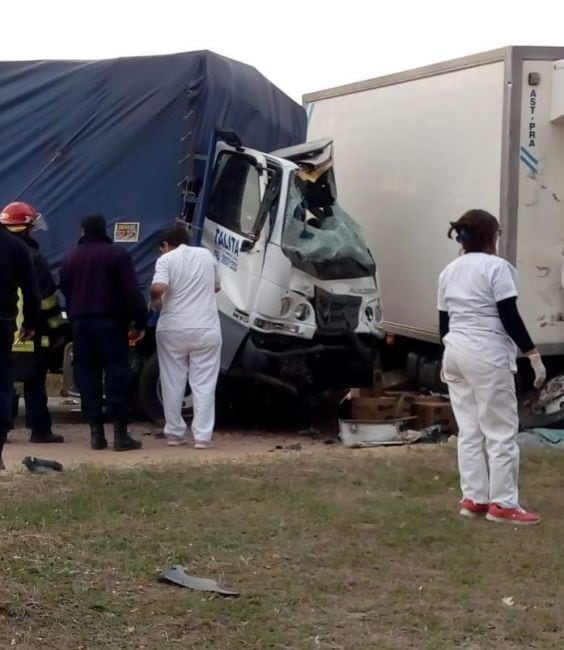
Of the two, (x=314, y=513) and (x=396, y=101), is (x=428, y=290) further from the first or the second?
(x=314, y=513)

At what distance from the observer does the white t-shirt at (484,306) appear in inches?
276

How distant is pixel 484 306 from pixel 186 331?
11.0 feet

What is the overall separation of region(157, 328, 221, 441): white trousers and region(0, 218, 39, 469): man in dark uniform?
5.62 ft

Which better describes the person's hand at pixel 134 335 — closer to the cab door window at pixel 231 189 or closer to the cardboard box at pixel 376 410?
A: the cab door window at pixel 231 189

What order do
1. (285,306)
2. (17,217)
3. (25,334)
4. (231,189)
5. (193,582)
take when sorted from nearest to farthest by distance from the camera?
(193,582)
(25,334)
(17,217)
(285,306)
(231,189)

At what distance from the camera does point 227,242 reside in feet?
34.6

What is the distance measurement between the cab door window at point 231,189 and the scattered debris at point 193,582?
498cm

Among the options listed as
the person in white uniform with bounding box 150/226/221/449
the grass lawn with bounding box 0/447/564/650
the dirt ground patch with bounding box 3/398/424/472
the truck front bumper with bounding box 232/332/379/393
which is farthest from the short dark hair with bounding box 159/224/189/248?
the grass lawn with bounding box 0/447/564/650

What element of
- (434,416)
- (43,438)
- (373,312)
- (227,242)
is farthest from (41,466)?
(434,416)

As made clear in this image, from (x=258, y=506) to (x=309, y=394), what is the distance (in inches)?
141

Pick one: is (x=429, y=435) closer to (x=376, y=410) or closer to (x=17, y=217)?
(x=376, y=410)

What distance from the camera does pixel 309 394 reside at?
11.0m

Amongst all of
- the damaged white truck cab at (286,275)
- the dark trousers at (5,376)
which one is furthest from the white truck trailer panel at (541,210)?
the dark trousers at (5,376)

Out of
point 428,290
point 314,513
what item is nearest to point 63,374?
point 428,290
